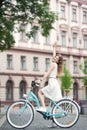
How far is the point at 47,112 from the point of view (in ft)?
41.9

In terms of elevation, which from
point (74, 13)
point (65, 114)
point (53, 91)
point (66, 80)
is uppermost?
point (74, 13)

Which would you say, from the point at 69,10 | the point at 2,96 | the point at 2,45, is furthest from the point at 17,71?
the point at 2,45

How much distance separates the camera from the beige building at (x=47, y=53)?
62.6m

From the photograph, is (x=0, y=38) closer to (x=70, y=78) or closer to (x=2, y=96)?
(x=2, y=96)

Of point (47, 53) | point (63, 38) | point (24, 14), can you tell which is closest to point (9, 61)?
point (47, 53)

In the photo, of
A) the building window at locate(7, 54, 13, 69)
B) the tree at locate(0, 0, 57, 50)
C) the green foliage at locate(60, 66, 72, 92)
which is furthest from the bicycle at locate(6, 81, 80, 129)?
the green foliage at locate(60, 66, 72, 92)

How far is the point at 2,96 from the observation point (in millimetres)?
60938

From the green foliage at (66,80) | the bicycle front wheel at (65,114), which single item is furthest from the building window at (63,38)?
the bicycle front wheel at (65,114)

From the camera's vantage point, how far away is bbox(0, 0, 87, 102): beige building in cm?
6256

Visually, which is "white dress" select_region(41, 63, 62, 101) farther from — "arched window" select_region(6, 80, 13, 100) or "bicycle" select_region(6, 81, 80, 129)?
"arched window" select_region(6, 80, 13, 100)

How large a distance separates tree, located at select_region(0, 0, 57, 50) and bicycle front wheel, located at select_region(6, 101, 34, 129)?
39.1 feet

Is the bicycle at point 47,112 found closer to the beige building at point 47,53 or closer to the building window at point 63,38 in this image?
the beige building at point 47,53

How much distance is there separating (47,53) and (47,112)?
56.2 meters

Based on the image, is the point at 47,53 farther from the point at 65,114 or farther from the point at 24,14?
the point at 65,114
